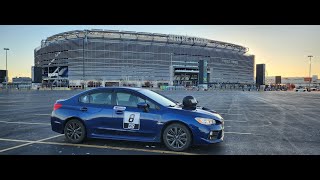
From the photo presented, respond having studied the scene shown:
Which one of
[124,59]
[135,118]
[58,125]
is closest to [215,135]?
[135,118]

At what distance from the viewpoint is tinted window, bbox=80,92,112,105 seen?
6.86 meters

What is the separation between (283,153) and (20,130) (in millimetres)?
7942

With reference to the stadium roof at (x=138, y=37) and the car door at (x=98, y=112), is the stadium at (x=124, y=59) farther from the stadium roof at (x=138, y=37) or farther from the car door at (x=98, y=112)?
the car door at (x=98, y=112)

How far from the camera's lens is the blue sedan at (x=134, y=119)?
6.11 meters

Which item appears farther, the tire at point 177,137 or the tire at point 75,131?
the tire at point 75,131

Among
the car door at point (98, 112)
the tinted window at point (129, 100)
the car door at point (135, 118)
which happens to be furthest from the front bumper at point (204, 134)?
the car door at point (98, 112)

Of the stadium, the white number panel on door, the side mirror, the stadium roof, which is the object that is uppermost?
the stadium roof

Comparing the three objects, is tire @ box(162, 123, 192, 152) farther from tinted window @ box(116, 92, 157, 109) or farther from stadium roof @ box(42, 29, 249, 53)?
stadium roof @ box(42, 29, 249, 53)

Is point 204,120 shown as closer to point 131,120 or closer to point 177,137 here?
point 177,137

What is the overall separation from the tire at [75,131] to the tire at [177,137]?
2.29 metres

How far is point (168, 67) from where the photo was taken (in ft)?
380

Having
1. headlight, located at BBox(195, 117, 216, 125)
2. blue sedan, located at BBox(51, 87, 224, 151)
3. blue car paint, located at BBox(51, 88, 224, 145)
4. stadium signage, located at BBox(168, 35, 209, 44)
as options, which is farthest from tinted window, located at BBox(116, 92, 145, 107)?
stadium signage, located at BBox(168, 35, 209, 44)
